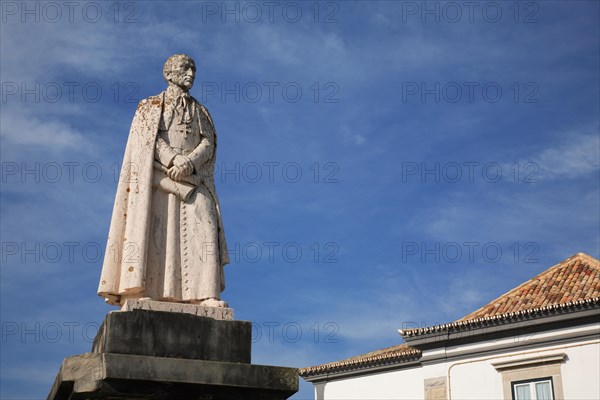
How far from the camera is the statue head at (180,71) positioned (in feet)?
29.5

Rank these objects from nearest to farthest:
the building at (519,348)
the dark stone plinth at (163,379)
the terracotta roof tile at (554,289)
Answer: the dark stone plinth at (163,379), the building at (519,348), the terracotta roof tile at (554,289)

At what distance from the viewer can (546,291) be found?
24000mm

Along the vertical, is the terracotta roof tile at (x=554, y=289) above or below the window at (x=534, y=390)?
above

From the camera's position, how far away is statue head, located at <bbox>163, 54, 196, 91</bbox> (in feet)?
29.5

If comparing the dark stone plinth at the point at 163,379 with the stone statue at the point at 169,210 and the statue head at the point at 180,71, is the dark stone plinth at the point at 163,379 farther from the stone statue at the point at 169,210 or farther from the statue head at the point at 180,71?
the statue head at the point at 180,71

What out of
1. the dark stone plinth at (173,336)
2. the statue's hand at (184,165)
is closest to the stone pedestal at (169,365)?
the dark stone plinth at (173,336)

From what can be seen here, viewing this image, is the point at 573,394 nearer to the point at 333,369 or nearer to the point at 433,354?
the point at 433,354

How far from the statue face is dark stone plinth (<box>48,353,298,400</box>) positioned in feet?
9.72

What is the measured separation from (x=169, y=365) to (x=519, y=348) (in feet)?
58.1

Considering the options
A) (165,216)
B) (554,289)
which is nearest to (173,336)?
Result: (165,216)

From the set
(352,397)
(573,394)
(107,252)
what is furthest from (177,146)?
(352,397)

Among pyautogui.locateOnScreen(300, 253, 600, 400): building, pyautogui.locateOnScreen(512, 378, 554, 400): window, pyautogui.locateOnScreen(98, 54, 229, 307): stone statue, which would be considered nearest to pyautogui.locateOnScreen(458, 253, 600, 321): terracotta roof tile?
pyautogui.locateOnScreen(300, 253, 600, 400): building

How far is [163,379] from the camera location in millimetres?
7352

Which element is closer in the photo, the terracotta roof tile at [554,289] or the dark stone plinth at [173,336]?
the dark stone plinth at [173,336]
